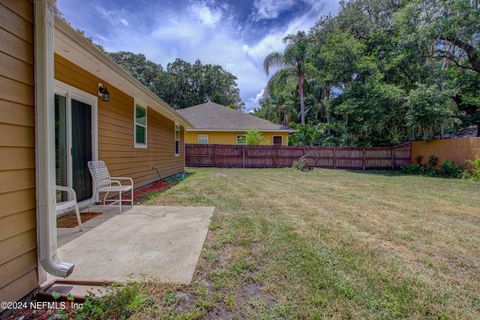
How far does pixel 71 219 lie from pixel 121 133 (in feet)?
7.18

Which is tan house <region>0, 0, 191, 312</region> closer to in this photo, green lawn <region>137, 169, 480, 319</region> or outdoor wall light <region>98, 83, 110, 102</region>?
green lawn <region>137, 169, 480, 319</region>

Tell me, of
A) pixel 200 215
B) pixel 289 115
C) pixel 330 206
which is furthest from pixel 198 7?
pixel 289 115

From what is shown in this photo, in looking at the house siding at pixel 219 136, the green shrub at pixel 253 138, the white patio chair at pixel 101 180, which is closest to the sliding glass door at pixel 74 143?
the white patio chair at pixel 101 180

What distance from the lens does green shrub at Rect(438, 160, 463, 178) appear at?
997 cm

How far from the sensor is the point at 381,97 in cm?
1156

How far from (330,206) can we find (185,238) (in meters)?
3.14

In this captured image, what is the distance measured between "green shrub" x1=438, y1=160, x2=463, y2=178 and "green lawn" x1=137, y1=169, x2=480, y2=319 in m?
7.34

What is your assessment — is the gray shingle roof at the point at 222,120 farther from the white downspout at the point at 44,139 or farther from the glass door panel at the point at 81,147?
the white downspout at the point at 44,139

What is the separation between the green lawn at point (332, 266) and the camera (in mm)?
1684

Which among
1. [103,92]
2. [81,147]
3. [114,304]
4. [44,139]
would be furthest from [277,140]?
[114,304]

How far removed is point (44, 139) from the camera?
5.79 feet

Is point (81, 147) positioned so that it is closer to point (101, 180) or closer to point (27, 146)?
point (101, 180)

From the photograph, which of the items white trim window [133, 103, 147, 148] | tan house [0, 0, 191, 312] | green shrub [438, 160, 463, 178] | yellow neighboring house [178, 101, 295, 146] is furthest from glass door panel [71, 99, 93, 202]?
green shrub [438, 160, 463, 178]

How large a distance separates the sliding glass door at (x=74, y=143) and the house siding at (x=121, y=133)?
243 mm
